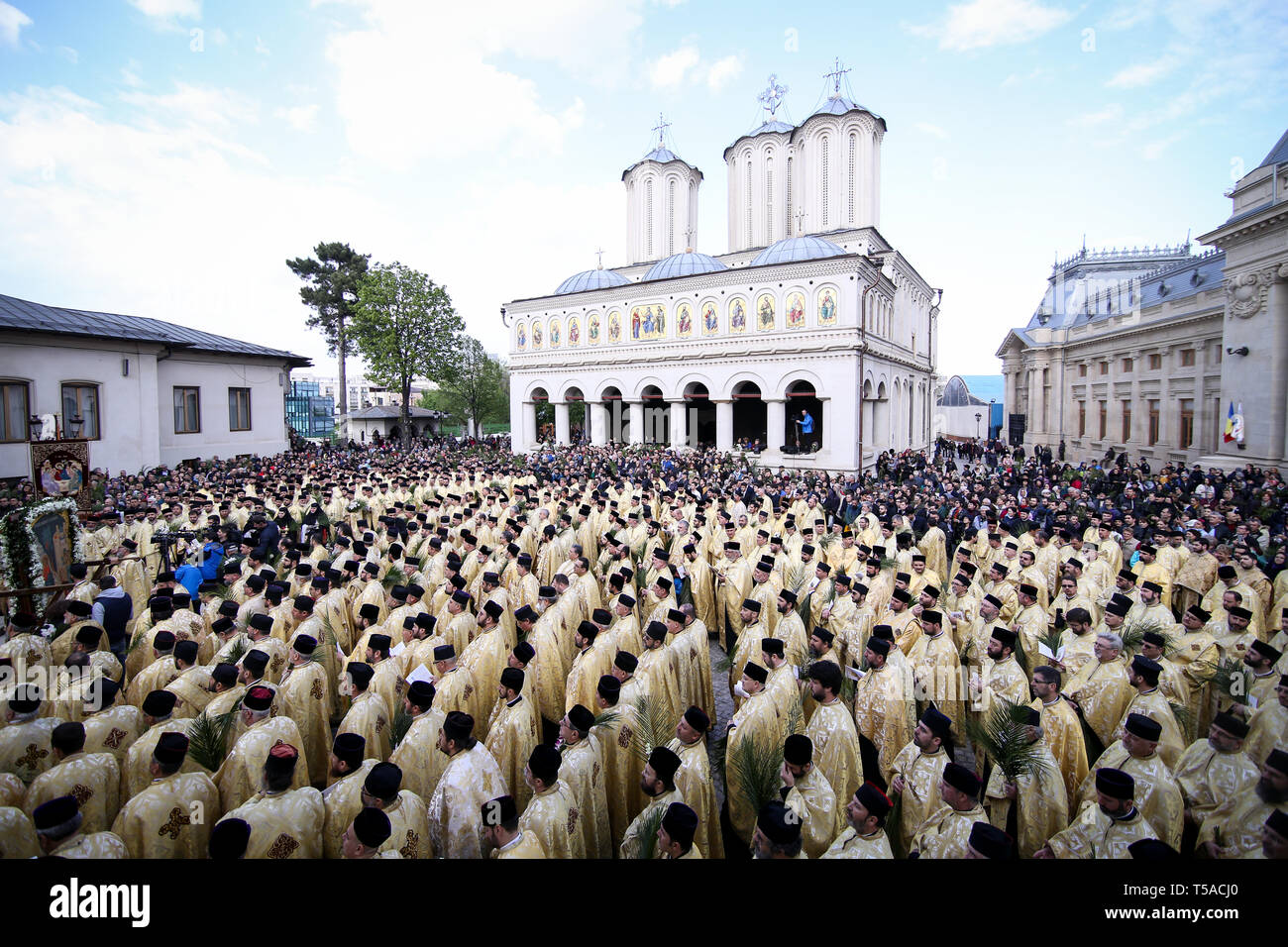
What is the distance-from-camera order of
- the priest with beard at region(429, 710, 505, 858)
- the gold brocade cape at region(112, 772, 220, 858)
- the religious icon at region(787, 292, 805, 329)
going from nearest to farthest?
the gold brocade cape at region(112, 772, 220, 858), the priest with beard at region(429, 710, 505, 858), the religious icon at region(787, 292, 805, 329)

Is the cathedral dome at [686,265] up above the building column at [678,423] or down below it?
above

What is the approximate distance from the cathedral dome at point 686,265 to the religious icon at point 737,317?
207 inches

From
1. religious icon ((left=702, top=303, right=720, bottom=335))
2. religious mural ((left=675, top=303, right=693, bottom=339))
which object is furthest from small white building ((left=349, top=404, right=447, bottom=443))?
religious icon ((left=702, top=303, right=720, bottom=335))

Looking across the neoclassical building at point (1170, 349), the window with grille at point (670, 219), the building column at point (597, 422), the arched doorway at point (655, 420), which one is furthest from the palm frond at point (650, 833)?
the window with grille at point (670, 219)

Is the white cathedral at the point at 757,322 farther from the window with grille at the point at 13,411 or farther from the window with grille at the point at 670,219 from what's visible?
the window with grille at the point at 13,411

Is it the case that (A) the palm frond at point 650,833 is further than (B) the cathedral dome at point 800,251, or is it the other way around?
(B) the cathedral dome at point 800,251

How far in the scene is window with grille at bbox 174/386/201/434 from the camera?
22.6 meters

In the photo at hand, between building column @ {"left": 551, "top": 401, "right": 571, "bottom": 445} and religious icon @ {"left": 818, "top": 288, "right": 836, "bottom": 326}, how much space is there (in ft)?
52.1

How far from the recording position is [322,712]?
5375 millimetres

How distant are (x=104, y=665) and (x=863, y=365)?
2709cm

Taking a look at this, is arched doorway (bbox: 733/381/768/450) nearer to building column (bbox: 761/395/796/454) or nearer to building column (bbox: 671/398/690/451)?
building column (bbox: 671/398/690/451)

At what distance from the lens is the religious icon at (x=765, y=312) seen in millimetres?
28281

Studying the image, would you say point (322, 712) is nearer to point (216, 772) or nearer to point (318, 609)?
point (216, 772)

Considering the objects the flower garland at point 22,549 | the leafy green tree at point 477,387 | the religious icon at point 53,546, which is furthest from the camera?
the leafy green tree at point 477,387
